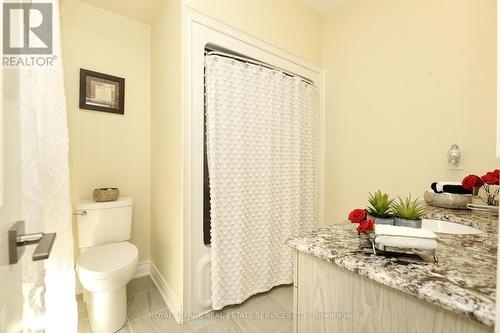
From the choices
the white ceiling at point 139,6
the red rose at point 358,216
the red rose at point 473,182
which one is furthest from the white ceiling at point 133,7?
the red rose at point 473,182

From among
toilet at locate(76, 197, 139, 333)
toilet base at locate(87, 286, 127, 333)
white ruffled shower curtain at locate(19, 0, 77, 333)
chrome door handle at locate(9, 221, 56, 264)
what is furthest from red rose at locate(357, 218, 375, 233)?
toilet base at locate(87, 286, 127, 333)

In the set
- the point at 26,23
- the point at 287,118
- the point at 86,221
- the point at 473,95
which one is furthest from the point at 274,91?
the point at 86,221

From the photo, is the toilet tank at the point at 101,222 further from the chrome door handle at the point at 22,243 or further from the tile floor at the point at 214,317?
the chrome door handle at the point at 22,243

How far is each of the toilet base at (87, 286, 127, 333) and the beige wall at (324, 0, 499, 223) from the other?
1.98m

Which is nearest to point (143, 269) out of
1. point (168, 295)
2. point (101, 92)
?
point (168, 295)

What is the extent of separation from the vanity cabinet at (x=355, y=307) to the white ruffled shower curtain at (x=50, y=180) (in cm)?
94

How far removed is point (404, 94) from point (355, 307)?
5.81 feet

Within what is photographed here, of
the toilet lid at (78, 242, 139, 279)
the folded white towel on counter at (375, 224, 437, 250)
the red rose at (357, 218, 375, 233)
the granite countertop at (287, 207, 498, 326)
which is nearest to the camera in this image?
the granite countertop at (287, 207, 498, 326)

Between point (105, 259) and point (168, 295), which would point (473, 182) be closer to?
point (168, 295)

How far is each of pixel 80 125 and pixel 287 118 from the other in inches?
70.7

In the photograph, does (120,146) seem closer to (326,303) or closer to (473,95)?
(326,303)

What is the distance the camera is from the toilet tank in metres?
1.72

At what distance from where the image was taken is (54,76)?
3.15ft

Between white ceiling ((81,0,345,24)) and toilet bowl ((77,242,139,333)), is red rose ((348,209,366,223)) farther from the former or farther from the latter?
white ceiling ((81,0,345,24))
